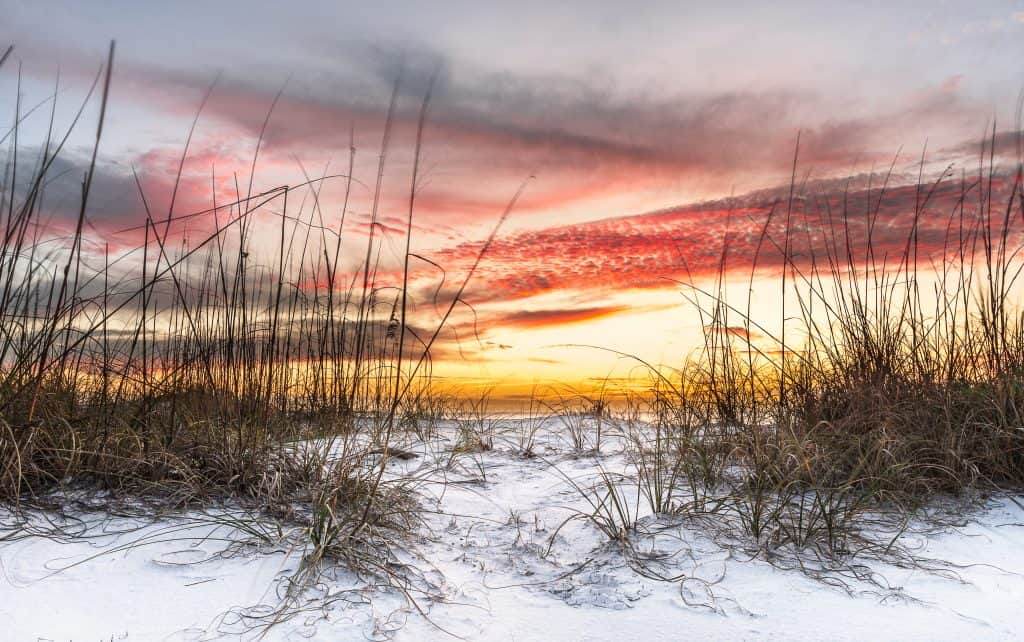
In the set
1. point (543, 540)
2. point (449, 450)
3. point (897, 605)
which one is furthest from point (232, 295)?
point (897, 605)

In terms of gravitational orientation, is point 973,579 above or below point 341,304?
below

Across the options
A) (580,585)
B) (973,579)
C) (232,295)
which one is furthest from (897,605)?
(232,295)

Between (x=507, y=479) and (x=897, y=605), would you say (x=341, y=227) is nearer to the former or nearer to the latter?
(x=507, y=479)

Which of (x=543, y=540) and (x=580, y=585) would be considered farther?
(x=543, y=540)

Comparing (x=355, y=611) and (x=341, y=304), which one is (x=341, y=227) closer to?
(x=341, y=304)

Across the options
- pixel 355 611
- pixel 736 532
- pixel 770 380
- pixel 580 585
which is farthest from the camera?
pixel 770 380

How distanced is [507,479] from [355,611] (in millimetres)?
1267

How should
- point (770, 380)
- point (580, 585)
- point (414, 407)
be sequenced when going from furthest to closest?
point (414, 407), point (770, 380), point (580, 585)

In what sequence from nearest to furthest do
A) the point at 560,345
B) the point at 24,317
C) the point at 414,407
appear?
the point at 24,317 < the point at 560,345 < the point at 414,407

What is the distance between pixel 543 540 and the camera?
215cm

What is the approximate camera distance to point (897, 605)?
1.68m

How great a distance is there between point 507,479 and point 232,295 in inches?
52.6

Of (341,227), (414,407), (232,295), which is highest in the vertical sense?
(341,227)

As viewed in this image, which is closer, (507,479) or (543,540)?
(543,540)
